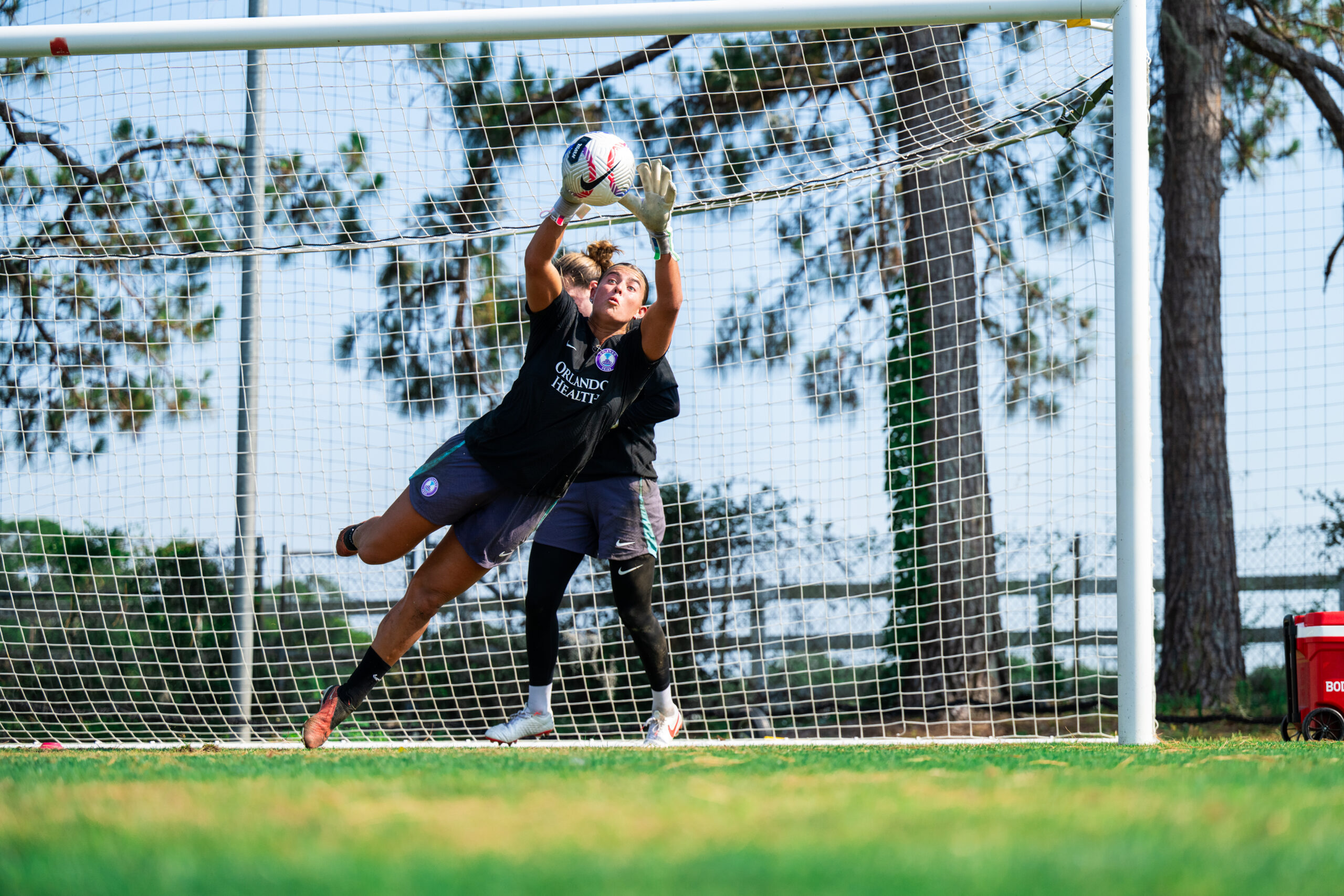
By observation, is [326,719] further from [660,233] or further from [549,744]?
[660,233]

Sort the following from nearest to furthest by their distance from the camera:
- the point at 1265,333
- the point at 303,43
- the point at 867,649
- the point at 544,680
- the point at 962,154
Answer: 1. the point at 544,680
2. the point at 303,43
3. the point at 962,154
4. the point at 867,649
5. the point at 1265,333

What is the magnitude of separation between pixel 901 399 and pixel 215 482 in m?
4.65

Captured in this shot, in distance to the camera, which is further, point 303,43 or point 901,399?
point 901,399

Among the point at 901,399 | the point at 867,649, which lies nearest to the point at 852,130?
the point at 901,399

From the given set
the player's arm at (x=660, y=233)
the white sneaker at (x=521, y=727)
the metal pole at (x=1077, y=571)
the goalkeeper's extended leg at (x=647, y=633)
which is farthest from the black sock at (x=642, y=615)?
the metal pole at (x=1077, y=571)

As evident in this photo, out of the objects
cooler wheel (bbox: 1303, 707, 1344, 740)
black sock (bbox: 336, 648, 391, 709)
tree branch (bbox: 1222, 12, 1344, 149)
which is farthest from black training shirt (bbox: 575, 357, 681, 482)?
tree branch (bbox: 1222, 12, 1344, 149)

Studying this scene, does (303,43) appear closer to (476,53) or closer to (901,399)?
(476,53)

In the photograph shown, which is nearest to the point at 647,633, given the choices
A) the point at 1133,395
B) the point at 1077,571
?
the point at 1133,395

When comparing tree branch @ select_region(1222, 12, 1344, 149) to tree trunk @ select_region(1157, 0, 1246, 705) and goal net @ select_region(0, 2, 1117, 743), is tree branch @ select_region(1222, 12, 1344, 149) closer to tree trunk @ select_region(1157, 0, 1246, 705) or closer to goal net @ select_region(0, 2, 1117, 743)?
tree trunk @ select_region(1157, 0, 1246, 705)

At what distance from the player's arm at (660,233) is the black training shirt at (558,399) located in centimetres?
20

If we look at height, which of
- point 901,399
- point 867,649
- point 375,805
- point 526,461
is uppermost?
point 901,399

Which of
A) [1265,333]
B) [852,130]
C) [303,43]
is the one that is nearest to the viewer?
[303,43]

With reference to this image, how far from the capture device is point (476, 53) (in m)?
7.38

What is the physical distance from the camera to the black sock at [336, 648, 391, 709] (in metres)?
3.76
